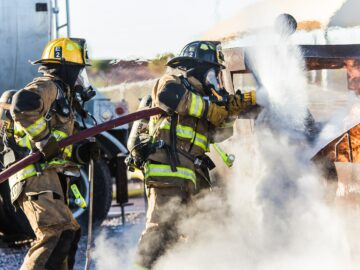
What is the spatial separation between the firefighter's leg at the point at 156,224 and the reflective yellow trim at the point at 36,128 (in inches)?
34.5

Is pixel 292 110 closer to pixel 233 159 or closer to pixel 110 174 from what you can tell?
pixel 233 159

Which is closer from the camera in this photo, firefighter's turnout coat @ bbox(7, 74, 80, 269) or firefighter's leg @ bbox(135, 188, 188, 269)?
firefighter's turnout coat @ bbox(7, 74, 80, 269)

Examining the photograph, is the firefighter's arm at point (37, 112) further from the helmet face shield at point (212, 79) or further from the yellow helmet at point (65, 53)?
the helmet face shield at point (212, 79)

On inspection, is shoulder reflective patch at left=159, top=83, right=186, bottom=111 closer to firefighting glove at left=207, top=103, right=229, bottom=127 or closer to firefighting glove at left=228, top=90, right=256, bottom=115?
firefighting glove at left=207, top=103, right=229, bottom=127

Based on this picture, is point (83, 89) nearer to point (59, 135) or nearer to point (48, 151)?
point (59, 135)

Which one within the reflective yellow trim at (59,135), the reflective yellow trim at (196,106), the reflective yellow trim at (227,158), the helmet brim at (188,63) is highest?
the helmet brim at (188,63)

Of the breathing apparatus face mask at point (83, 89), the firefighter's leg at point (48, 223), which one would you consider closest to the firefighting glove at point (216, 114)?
the breathing apparatus face mask at point (83, 89)

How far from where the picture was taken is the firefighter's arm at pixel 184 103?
473cm

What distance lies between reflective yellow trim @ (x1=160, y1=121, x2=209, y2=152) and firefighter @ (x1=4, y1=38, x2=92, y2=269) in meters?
0.59

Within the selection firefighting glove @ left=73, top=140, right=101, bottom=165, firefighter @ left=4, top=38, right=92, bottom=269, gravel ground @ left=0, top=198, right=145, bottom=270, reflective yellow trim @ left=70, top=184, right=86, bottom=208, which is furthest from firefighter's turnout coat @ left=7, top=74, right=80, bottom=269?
gravel ground @ left=0, top=198, right=145, bottom=270

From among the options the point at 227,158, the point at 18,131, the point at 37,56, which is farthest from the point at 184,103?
the point at 37,56

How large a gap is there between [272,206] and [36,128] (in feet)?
4.94

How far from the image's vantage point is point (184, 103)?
15.6ft

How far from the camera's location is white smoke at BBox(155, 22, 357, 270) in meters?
4.66
